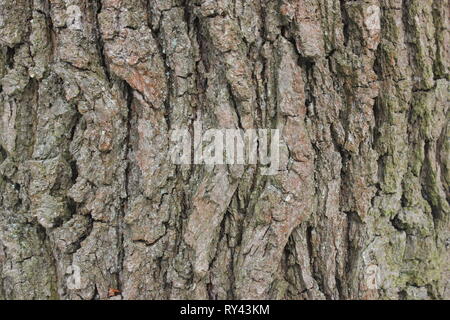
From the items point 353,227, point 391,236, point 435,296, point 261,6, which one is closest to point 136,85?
point 261,6

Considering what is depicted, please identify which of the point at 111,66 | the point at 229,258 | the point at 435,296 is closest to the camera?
the point at 111,66

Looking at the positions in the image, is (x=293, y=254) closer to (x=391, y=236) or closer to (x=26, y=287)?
(x=391, y=236)

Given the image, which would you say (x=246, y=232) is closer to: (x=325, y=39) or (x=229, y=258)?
(x=229, y=258)

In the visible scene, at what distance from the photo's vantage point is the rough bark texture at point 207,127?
5.43ft

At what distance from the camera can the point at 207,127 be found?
1.69m

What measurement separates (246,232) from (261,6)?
900 mm

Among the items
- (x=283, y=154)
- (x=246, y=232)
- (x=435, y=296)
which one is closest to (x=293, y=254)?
(x=246, y=232)

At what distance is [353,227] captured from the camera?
1.79 metres

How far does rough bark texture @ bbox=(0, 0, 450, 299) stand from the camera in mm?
1654

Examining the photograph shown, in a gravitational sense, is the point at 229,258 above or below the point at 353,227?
below

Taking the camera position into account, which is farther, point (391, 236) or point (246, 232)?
point (391, 236)

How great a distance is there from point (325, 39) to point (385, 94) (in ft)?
1.14

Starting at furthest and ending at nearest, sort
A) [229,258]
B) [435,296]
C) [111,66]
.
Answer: [435,296] < [229,258] < [111,66]
